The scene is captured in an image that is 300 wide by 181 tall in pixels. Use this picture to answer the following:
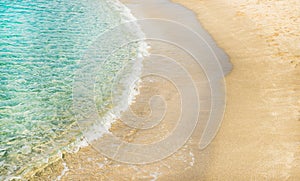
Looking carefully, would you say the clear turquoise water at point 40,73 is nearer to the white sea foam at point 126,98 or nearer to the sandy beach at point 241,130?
the white sea foam at point 126,98

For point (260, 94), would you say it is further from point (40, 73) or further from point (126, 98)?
point (40, 73)

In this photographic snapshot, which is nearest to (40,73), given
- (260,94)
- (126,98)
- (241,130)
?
(126,98)

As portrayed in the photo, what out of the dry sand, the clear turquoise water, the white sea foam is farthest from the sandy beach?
the clear turquoise water

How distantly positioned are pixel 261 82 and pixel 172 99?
221cm

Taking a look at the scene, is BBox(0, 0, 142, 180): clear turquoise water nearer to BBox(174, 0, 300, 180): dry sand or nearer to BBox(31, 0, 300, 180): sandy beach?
BBox(31, 0, 300, 180): sandy beach

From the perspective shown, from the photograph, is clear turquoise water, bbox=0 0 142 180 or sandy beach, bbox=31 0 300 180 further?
clear turquoise water, bbox=0 0 142 180

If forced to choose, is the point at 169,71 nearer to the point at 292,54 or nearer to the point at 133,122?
the point at 133,122

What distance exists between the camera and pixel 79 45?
32.7 ft

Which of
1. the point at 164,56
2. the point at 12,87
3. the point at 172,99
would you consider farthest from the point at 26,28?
the point at 172,99

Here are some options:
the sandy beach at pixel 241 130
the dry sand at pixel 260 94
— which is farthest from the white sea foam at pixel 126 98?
the dry sand at pixel 260 94

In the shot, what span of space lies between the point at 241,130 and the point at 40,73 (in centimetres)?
518

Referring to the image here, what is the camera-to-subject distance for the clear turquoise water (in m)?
5.53

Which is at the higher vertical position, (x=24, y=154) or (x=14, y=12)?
(x=24, y=154)

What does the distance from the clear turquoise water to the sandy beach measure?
2.21ft
